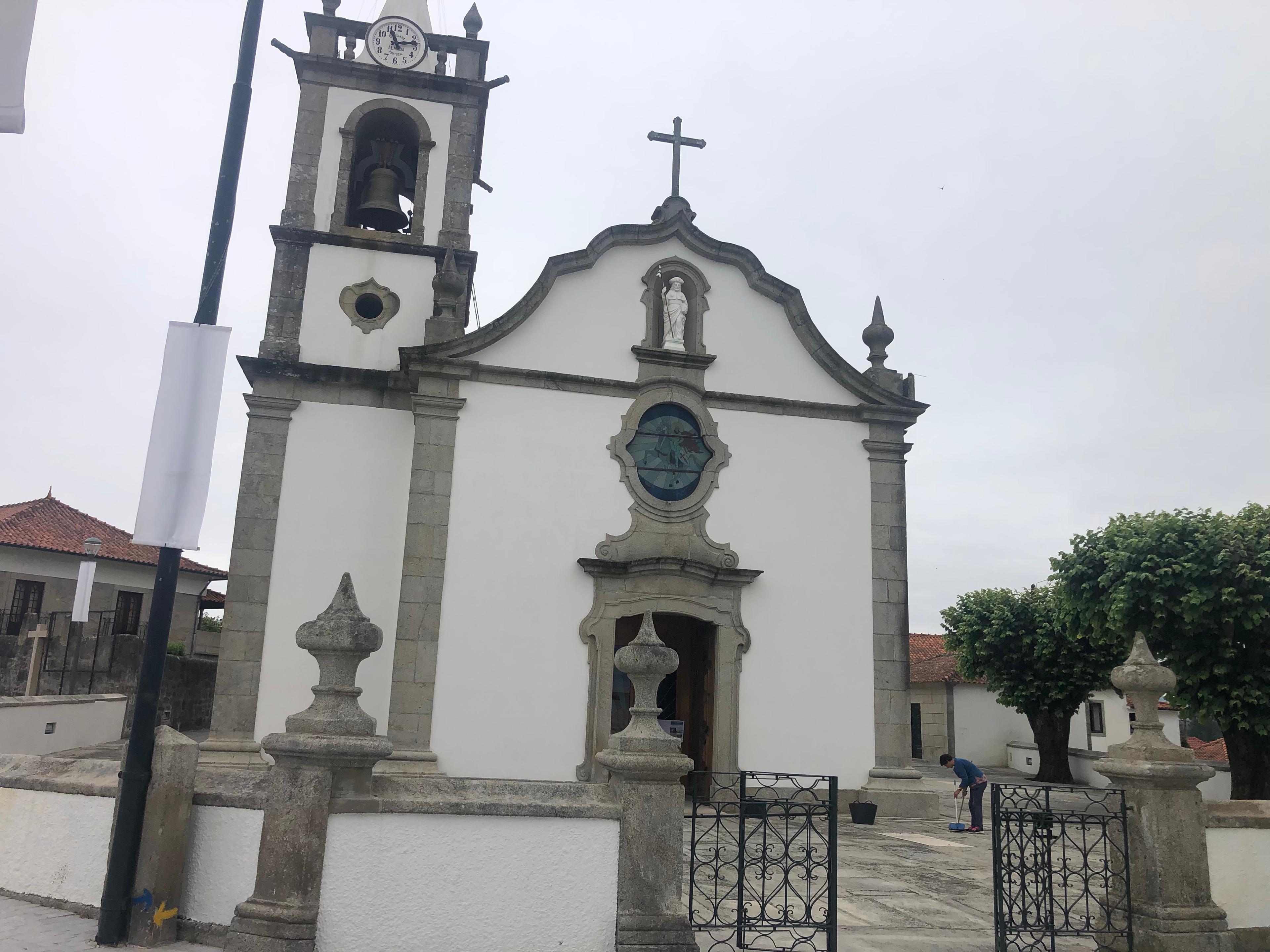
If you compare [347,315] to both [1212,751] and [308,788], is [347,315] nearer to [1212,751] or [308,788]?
[308,788]

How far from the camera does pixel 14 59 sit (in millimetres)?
3834

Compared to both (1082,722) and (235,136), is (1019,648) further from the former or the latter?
(235,136)

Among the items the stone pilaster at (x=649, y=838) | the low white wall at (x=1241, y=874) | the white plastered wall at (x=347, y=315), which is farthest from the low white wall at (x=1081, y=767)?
the white plastered wall at (x=347, y=315)

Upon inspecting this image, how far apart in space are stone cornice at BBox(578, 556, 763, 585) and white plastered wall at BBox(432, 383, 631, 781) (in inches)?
6.2

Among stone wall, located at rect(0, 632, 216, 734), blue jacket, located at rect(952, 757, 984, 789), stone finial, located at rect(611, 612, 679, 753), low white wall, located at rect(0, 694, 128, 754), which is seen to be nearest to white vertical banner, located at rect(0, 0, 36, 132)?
stone finial, located at rect(611, 612, 679, 753)

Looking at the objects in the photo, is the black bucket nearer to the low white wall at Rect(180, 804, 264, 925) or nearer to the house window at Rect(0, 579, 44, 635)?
the low white wall at Rect(180, 804, 264, 925)

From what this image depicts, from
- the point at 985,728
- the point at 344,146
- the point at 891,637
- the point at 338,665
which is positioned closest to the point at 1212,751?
the point at 985,728

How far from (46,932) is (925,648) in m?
33.1

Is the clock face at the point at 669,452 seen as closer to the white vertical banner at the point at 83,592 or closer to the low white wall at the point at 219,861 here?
the low white wall at the point at 219,861

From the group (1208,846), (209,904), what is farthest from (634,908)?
(1208,846)

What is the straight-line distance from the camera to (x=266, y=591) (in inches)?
462

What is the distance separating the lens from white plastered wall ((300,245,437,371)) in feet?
42.7

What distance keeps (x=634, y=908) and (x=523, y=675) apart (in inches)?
242

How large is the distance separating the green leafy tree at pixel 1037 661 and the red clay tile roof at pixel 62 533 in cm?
2219
